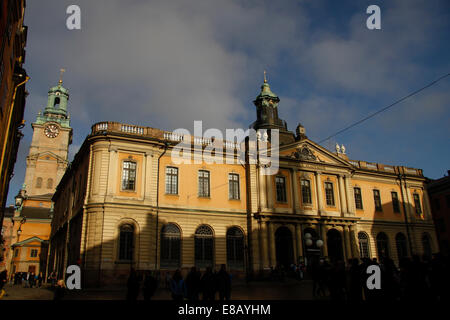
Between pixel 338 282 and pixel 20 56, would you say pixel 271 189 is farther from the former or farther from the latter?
pixel 20 56

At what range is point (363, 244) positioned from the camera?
126ft

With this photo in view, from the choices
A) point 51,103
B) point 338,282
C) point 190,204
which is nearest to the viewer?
point 338,282

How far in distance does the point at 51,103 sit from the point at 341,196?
67.2m

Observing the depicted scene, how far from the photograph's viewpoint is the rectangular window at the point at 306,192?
3550 cm

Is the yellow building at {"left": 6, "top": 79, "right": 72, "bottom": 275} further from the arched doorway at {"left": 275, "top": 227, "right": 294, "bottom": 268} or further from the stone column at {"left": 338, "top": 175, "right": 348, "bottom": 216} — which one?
the stone column at {"left": 338, "top": 175, "right": 348, "bottom": 216}

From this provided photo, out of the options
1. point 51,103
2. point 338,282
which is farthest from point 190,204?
point 51,103

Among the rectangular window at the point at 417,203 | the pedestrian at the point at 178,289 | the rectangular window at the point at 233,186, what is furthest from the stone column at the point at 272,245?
the rectangular window at the point at 417,203

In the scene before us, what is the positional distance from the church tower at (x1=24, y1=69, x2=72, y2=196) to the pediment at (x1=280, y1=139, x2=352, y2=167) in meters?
55.6

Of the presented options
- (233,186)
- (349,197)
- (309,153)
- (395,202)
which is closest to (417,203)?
(395,202)

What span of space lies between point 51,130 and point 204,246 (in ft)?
197

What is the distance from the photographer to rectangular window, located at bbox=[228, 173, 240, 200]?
32.9 m

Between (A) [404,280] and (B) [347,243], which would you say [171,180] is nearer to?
(B) [347,243]

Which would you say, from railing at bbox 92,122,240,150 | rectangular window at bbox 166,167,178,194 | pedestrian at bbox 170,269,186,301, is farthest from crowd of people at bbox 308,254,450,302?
railing at bbox 92,122,240,150

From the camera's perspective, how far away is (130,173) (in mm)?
29203
